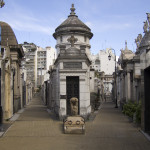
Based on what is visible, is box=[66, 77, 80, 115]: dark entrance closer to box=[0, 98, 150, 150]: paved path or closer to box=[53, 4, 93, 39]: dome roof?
box=[0, 98, 150, 150]: paved path

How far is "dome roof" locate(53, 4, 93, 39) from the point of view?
27.8 metres

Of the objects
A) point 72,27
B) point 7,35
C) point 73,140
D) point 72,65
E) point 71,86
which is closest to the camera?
point 73,140

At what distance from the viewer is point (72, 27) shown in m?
27.7

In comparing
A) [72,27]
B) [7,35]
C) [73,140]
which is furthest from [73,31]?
[73,140]

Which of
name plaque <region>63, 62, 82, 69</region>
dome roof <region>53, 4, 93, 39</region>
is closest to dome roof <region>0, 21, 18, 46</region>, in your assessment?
dome roof <region>53, 4, 93, 39</region>

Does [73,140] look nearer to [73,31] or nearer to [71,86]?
[71,86]

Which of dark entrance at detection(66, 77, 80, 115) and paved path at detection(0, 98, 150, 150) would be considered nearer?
paved path at detection(0, 98, 150, 150)

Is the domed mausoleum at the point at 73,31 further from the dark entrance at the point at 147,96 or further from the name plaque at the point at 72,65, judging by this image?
the dark entrance at the point at 147,96

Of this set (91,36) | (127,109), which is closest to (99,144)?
(127,109)

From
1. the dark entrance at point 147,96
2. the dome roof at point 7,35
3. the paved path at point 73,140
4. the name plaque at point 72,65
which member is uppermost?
the dome roof at point 7,35

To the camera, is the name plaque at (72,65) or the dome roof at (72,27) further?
the dome roof at (72,27)

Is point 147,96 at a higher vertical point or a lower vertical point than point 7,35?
lower

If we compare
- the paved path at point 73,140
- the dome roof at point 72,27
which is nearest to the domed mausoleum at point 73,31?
the dome roof at point 72,27

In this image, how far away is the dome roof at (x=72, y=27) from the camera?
27.8 m
